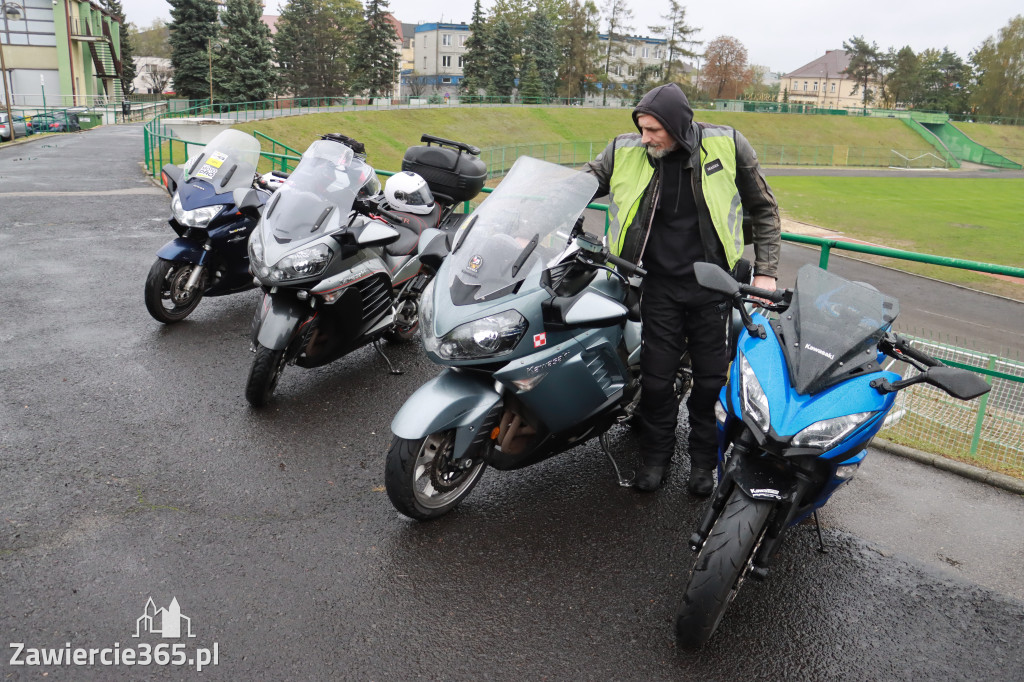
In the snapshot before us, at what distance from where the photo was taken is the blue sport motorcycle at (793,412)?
9.76ft

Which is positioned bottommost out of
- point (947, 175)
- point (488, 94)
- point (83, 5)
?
point (947, 175)

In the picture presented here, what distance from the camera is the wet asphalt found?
3105 millimetres

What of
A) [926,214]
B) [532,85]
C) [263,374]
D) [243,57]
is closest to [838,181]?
[926,214]

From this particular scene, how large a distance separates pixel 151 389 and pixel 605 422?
3.34 m

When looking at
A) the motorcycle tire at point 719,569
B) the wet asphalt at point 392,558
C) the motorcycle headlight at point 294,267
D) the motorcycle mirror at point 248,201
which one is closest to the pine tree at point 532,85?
the motorcycle mirror at point 248,201

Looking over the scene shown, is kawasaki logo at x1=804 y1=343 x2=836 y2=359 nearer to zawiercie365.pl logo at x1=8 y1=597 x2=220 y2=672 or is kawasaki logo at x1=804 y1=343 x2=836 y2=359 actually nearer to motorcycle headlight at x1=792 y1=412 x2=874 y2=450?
motorcycle headlight at x1=792 y1=412 x2=874 y2=450

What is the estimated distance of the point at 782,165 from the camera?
61469mm

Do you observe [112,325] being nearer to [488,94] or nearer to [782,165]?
[782,165]

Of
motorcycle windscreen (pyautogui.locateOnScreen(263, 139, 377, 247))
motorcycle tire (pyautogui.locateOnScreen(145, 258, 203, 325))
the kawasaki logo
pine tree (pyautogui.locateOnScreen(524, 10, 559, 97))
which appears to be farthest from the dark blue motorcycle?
pine tree (pyautogui.locateOnScreen(524, 10, 559, 97))

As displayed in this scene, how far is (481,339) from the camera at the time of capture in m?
3.65

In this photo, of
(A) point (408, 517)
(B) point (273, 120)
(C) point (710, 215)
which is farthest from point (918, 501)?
(B) point (273, 120)

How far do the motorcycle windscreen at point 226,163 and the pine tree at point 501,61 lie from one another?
73271 mm

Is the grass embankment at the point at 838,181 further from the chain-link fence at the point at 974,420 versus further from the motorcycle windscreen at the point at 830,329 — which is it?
the motorcycle windscreen at the point at 830,329

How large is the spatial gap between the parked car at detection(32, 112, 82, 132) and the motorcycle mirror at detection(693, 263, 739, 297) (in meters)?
41.8
